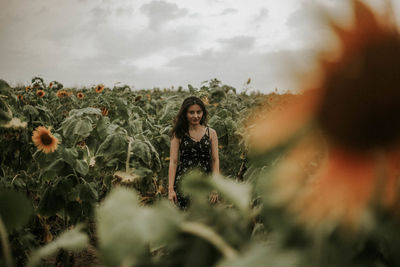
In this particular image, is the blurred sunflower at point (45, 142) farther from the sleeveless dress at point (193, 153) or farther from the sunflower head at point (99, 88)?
the sunflower head at point (99, 88)

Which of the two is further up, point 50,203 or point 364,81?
point 364,81

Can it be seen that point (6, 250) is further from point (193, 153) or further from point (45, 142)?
point (193, 153)

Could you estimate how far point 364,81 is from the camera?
0.33 m

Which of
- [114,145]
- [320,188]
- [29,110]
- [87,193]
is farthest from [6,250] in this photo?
[29,110]

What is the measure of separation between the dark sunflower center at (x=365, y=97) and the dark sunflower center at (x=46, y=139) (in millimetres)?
1826

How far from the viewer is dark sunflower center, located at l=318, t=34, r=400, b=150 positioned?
33 centimetres

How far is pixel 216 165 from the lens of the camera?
2.96 metres

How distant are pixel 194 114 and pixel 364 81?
2604mm

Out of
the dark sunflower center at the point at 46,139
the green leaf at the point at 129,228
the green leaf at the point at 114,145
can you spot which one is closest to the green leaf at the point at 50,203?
the dark sunflower center at the point at 46,139

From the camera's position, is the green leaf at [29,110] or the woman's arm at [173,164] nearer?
the green leaf at [29,110]

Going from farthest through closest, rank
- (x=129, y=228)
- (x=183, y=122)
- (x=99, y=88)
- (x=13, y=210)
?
1. (x=99, y=88)
2. (x=183, y=122)
3. (x=13, y=210)
4. (x=129, y=228)

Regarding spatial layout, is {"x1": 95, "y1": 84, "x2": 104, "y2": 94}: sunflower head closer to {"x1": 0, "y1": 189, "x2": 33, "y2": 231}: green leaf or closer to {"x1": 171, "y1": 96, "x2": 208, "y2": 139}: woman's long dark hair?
{"x1": 171, "y1": 96, "x2": 208, "y2": 139}: woman's long dark hair

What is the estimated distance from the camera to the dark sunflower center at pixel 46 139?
6.22ft

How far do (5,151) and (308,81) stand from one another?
1.35 meters
